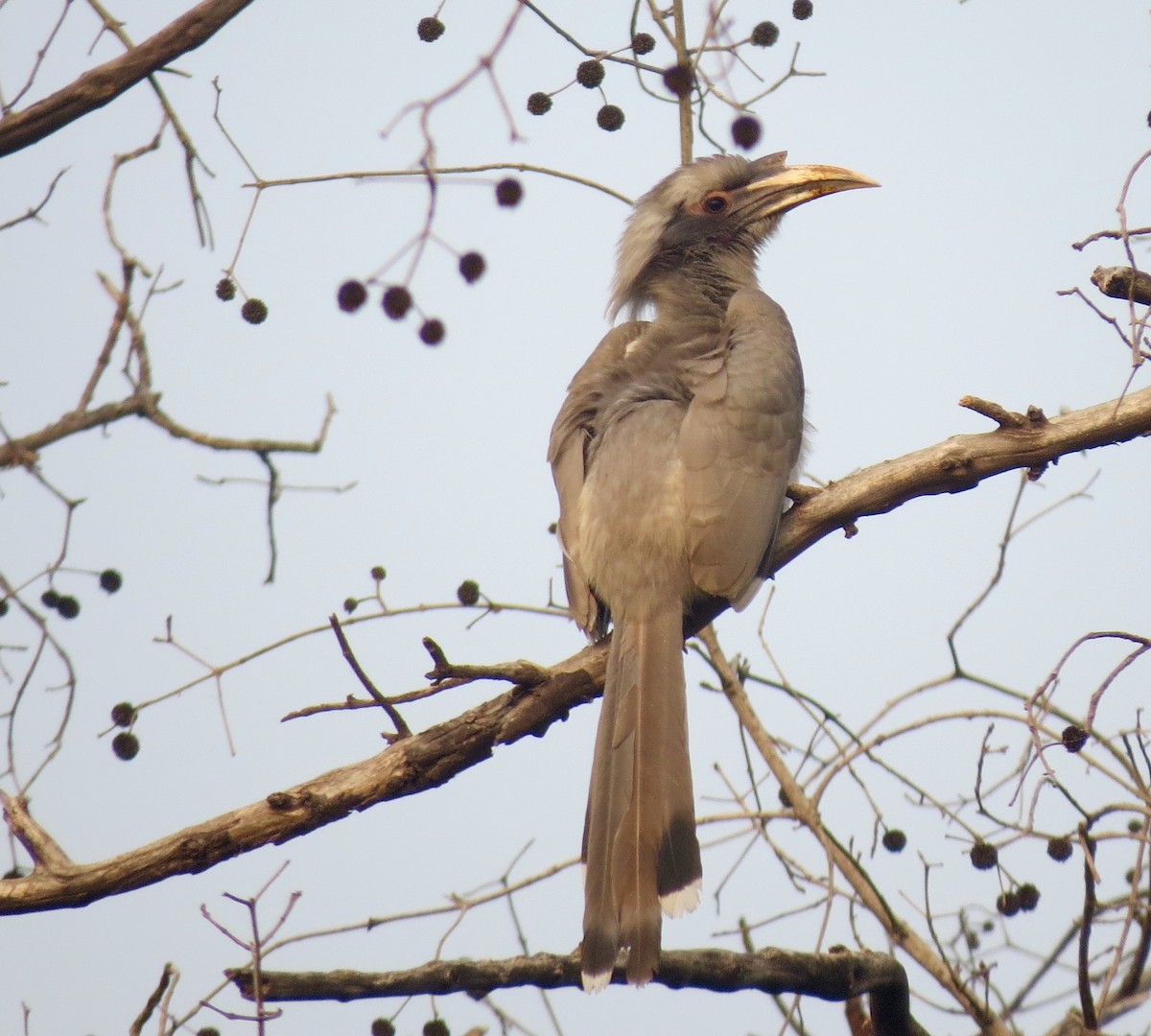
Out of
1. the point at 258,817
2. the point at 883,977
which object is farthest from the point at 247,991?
the point at 883,977

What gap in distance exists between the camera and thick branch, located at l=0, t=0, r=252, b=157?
356cm

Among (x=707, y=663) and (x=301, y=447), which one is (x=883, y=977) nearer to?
(x=707, y=663)

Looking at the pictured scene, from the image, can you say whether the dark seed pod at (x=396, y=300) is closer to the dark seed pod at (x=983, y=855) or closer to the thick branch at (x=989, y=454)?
the thick branch at (x=989, y=454)

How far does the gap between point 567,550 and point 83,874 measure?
1627mm

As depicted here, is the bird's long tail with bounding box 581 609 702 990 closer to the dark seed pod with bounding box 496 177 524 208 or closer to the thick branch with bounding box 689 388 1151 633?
the thick branch with bounding box 689 388 1151 633

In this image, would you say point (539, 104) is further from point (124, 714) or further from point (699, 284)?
point (124, 714)

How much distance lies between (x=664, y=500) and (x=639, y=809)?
0.94 meters

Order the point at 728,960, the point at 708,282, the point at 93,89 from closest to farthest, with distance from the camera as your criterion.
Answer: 1. the point at 728,960
2. the point at 93,89
3. the point at 708,282

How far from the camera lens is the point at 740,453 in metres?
3.99

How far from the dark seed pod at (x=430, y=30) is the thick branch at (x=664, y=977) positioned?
2.62m

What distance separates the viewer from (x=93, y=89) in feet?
11.8

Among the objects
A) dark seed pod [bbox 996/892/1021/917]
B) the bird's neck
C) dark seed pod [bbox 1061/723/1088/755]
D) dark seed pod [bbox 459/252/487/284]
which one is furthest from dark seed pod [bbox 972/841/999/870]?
dark seed pod [bbox 459/252/487/284]

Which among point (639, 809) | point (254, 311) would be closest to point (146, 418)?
point (254, 311)

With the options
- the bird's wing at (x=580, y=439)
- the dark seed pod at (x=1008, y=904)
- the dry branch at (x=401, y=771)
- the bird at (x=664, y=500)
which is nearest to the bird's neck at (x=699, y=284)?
the bird at (x=664, y=500)
